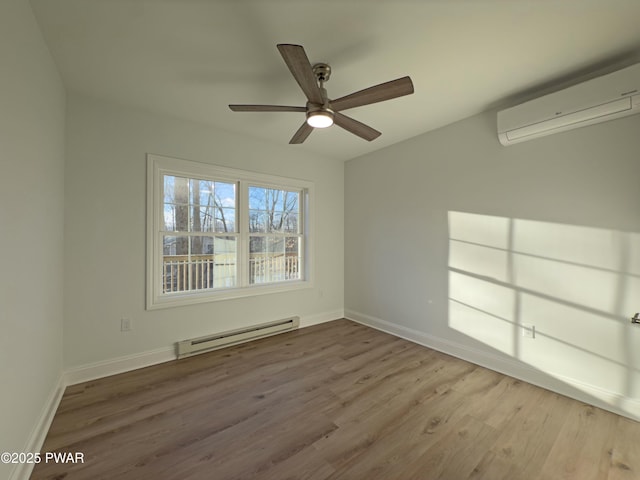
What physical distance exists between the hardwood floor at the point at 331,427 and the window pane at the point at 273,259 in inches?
50.6

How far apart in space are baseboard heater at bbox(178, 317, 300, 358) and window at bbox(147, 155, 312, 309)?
1.46 feet

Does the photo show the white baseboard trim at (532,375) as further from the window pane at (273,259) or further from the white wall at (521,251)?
the window pane at (273,259)

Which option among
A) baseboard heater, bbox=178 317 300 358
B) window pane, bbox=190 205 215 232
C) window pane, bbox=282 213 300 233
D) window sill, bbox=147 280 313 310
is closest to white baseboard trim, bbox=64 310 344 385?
baseboard heater, bbox=178 317 300 358

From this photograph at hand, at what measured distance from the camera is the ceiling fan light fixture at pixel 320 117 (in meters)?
1.98

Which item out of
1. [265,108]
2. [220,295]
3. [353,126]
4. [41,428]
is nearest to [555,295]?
[353,126]

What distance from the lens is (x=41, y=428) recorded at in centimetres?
170

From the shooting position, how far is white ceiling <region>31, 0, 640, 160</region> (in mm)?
1536

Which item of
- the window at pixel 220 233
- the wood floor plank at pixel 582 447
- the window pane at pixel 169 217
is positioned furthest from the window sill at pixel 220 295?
the wood floor plank at pixel 582 447

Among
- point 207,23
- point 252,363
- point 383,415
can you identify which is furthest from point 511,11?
point 252,363

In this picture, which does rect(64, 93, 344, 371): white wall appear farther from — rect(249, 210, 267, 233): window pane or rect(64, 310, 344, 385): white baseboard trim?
rect(249, 210, 267, 233): window pane

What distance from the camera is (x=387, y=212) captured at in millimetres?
3752

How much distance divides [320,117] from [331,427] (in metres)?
2.29

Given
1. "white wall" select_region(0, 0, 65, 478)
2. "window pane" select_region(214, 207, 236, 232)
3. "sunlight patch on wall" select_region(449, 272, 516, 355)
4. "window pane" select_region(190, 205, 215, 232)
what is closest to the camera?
"white wall" select_region(0, 0, 65, 478)

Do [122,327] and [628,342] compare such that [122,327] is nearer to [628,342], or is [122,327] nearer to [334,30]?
[334,30]
